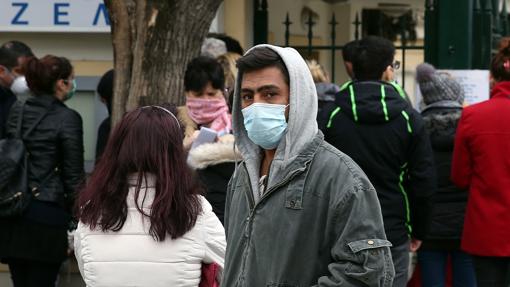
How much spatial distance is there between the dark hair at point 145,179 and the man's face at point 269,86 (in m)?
0.64

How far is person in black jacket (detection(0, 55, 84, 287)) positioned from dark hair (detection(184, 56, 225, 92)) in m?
1.14

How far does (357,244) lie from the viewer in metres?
3.20

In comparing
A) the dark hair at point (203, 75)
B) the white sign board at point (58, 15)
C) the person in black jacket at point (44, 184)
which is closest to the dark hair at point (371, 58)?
the dark hair at point (203, 75)

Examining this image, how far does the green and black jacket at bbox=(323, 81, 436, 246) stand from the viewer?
589 cm

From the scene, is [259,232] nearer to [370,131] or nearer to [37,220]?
[370,131]

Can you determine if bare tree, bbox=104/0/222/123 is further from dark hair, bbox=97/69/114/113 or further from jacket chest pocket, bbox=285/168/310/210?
jacket chest pocket, bbox=285/168/310/210

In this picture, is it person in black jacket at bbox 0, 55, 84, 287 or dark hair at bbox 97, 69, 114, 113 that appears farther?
dark hair at bbox 97, 69, 114, 113

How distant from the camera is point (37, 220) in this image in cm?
704

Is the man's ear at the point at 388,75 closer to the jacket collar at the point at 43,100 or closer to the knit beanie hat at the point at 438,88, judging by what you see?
the knit beanie hat at the point at 438,88

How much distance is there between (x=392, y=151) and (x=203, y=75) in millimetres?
1164

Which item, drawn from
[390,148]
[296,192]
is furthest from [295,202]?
[390,148]

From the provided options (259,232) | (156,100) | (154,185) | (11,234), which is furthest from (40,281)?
(259,232)

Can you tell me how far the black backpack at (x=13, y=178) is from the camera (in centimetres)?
687

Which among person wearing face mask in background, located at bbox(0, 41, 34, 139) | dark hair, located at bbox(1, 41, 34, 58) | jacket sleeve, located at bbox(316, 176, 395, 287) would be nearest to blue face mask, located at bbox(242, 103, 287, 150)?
jacket sleeve, located at bbox(316, 176, 395, 287)
